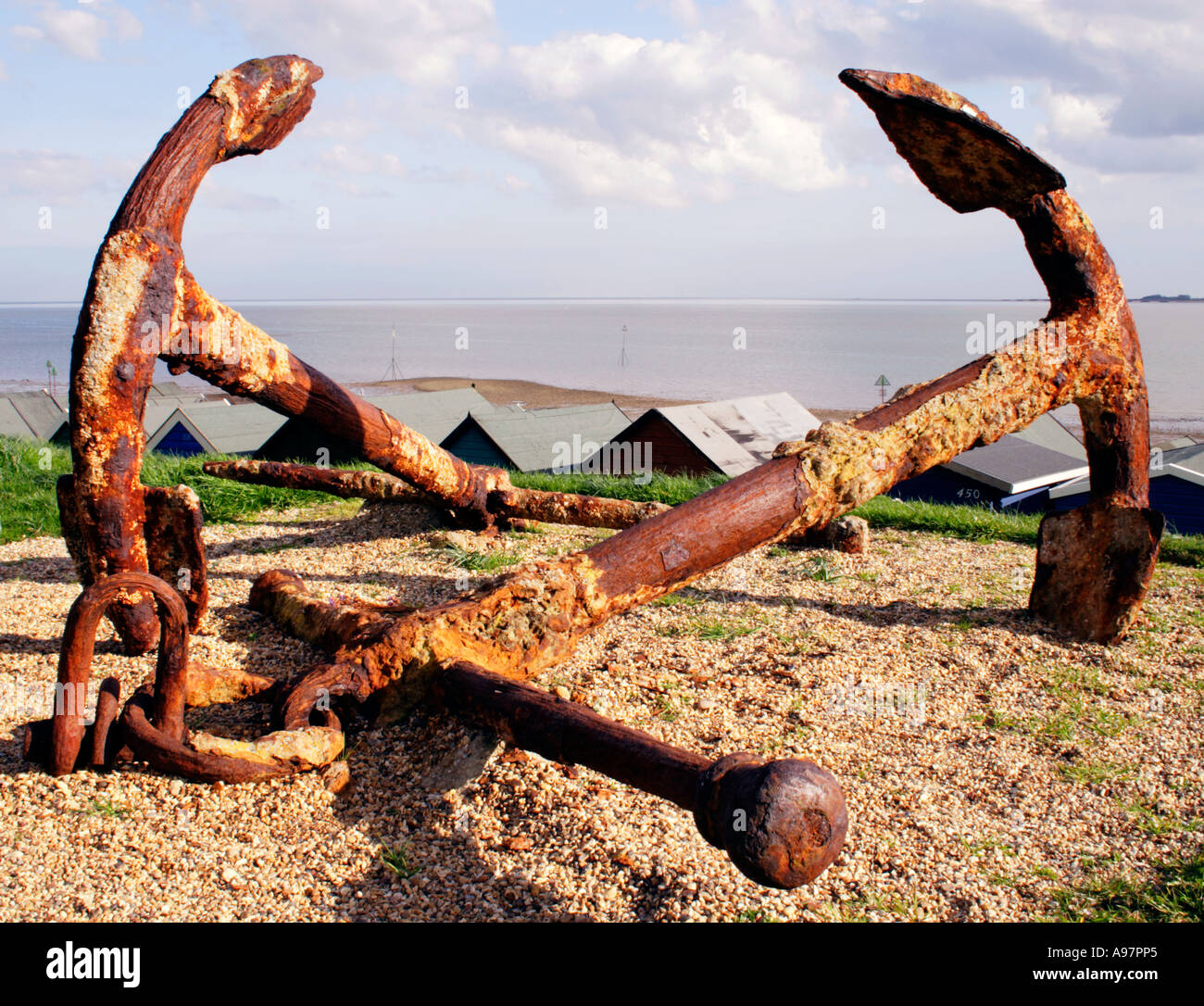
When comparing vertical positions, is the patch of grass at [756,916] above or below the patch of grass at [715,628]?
below

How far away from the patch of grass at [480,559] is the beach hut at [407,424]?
585 centimetres

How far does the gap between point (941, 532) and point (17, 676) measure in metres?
4.97

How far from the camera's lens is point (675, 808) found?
2639 mm

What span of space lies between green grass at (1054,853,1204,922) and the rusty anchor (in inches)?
36.5

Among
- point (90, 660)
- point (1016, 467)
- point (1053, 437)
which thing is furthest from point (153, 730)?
point (1053, 437)

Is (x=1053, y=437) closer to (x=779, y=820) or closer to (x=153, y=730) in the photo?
(x=779, y=820)

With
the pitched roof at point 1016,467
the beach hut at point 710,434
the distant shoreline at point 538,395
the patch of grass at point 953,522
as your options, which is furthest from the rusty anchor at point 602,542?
the distant shoreline at point 538,395

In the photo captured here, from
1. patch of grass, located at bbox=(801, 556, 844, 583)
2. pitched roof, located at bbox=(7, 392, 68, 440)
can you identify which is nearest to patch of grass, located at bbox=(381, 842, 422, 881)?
patch of grass, located at bbox=(801, 556, 844, 583)

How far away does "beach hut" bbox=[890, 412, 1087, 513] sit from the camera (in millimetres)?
10289

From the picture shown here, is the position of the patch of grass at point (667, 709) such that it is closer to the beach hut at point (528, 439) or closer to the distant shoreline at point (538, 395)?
the beach hut at point (528, 439)

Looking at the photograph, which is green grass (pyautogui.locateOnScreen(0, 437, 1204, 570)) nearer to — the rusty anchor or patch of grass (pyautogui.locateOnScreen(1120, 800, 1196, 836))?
the rusty anchor

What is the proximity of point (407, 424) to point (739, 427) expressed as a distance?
14.9 feet

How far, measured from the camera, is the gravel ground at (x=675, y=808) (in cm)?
223

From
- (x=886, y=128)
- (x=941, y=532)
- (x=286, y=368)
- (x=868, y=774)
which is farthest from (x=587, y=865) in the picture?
(x=941, y=532)
